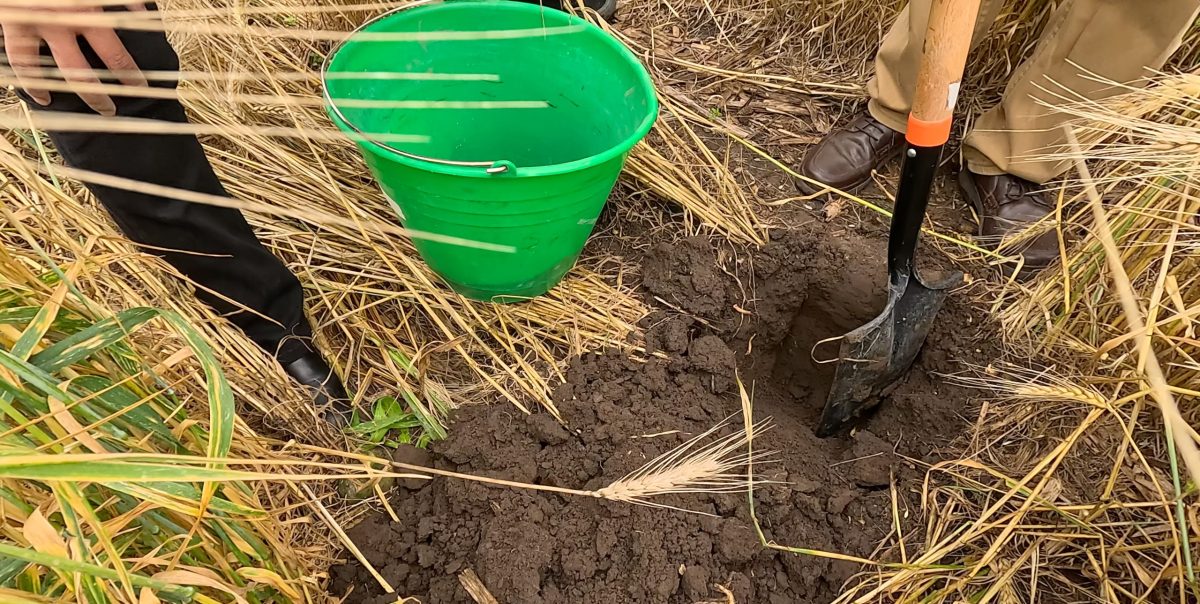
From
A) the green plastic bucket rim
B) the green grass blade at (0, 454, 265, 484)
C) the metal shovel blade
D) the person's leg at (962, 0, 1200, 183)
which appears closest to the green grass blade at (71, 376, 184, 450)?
the green grass blade at (0, 454, 265, 484)

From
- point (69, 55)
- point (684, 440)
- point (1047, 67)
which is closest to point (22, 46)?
point (69, 55)

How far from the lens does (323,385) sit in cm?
140

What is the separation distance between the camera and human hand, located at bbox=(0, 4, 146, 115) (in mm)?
739

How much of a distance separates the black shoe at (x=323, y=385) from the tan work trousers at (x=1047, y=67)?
52.4 inches

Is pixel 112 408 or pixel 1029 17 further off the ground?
pixel 112 408

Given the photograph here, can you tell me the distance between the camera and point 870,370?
1.40m

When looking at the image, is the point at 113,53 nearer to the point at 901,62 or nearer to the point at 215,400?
the point at 215,400

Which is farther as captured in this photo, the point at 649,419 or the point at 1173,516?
the point at 649,419

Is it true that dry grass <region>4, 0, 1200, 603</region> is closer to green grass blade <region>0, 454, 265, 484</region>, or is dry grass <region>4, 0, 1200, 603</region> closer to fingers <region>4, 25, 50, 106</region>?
fingers <region>4, 25, 50, 106</region>

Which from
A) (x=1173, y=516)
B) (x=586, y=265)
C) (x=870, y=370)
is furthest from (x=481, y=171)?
(x=1173, y=516)

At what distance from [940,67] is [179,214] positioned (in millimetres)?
1134

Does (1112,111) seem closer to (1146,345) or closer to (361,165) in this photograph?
(1146,345)

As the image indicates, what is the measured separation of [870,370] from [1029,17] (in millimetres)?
1029

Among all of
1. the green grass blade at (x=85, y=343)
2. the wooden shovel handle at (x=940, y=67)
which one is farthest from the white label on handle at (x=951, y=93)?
the green grass blade at (x=85, y=343)
